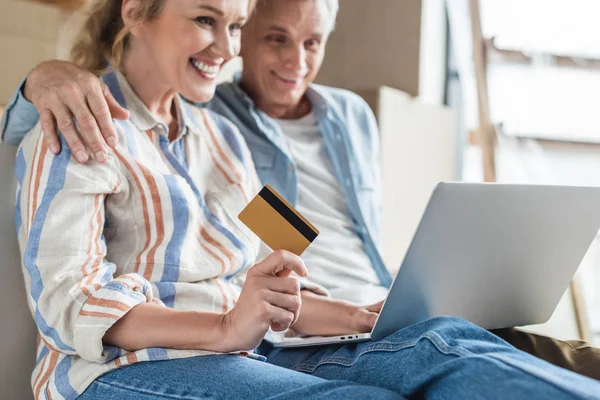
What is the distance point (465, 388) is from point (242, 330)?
0.32 metres

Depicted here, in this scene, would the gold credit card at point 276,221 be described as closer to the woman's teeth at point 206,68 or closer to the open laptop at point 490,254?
the open laptop at point 490,254

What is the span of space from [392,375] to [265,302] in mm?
186

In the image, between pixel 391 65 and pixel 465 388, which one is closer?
pixel 465 388

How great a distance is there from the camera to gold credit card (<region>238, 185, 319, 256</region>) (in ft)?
3.04

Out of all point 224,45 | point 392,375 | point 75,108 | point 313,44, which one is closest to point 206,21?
point 224,45

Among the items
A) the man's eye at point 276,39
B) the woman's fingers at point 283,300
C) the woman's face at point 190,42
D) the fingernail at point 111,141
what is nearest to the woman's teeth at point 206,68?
the woman's face at point 190,42

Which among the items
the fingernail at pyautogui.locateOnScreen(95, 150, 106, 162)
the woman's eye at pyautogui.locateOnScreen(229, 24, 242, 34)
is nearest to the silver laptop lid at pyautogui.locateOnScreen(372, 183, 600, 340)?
the fingernail at pyautogui.locateOnScreen(95, 150, 106, 162)

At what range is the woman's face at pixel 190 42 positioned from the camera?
3.88 ft

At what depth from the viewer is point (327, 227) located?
1525 millimetres

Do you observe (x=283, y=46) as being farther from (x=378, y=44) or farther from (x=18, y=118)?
(x=378, y=44)

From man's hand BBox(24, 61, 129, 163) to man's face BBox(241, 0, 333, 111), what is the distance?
52 cm

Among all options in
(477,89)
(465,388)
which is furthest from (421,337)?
(477,89)

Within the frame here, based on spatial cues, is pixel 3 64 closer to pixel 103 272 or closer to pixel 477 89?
pixel 103 272

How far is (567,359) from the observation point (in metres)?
1.15
